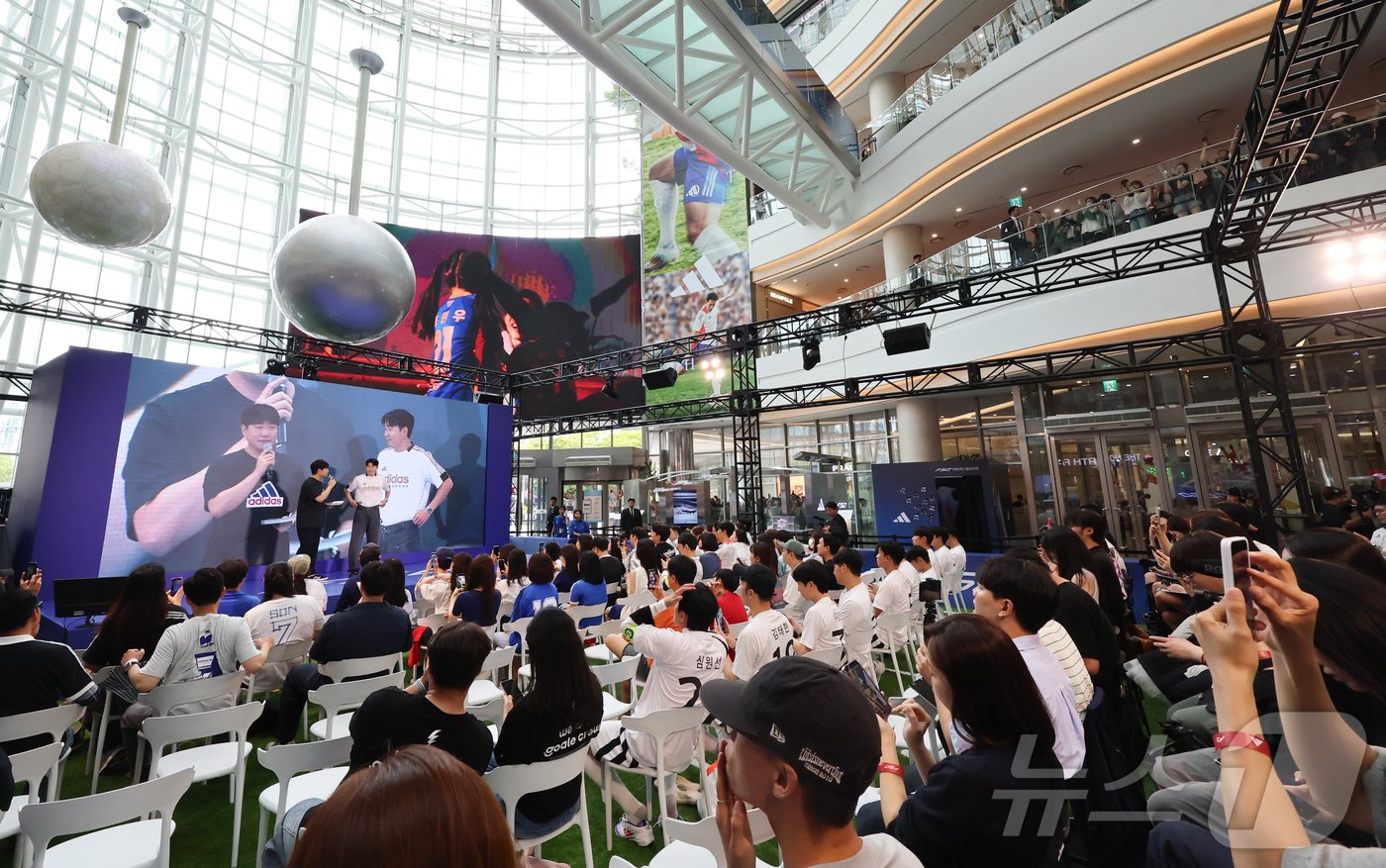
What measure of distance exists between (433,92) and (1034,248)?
80.9 feet

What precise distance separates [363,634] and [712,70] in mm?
10358

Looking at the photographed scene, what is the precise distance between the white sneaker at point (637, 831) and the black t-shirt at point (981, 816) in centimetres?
212

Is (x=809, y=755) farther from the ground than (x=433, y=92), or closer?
closer

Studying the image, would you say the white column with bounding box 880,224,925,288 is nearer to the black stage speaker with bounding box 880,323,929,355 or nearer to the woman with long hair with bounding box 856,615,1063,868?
the black stage speaker with bounding box 880,323,929,355

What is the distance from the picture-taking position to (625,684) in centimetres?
506

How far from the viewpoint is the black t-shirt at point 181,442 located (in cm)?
819

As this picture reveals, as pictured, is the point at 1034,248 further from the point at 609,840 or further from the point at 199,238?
the point at 199,238

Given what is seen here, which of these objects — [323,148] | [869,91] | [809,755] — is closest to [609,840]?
[809,755]

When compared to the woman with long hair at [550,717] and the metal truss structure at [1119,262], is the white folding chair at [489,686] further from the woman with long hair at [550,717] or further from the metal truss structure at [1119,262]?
the metal truss structure at [1119,262]

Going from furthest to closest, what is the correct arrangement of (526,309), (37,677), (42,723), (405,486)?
(526,309), (405,486), (37,677), (42,723)

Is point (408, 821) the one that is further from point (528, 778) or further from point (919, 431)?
point (919, 431)

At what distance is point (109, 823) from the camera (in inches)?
77.8

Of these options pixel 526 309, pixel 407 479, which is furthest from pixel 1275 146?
pixel 526 309

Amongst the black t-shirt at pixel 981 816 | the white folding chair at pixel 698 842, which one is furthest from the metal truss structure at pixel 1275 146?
the white folding chair at pixel 698 842
